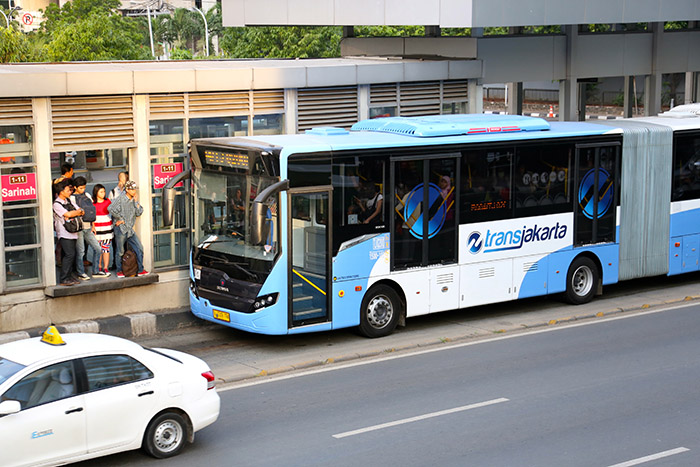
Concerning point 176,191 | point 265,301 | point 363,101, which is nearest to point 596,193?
point 363,101

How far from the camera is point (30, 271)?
15.4 meters

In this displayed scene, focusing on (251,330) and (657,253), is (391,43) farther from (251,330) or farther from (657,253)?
(251,330)

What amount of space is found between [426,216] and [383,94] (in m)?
4.49

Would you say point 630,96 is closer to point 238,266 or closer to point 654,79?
point 654,79

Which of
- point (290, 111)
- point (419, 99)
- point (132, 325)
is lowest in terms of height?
point (132, 325)

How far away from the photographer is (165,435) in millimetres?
10156

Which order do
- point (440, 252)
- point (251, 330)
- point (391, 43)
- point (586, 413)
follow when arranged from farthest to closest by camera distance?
point (391, 43)
point (440, 252)
point (251, 330)
point (586, 413)

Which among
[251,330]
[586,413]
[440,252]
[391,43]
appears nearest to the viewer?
[586,413]

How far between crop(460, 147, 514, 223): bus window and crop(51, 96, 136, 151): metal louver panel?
18.1 feet

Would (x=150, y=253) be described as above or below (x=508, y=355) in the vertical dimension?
above

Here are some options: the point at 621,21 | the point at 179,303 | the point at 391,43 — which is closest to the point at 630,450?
the point at 179,303

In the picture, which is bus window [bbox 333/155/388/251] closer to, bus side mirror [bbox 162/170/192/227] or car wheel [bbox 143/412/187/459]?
bus side mirror [bbox 162/170/192/227]

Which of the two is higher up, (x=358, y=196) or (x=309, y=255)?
(x=358, y=196)

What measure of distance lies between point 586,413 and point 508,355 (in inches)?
116
